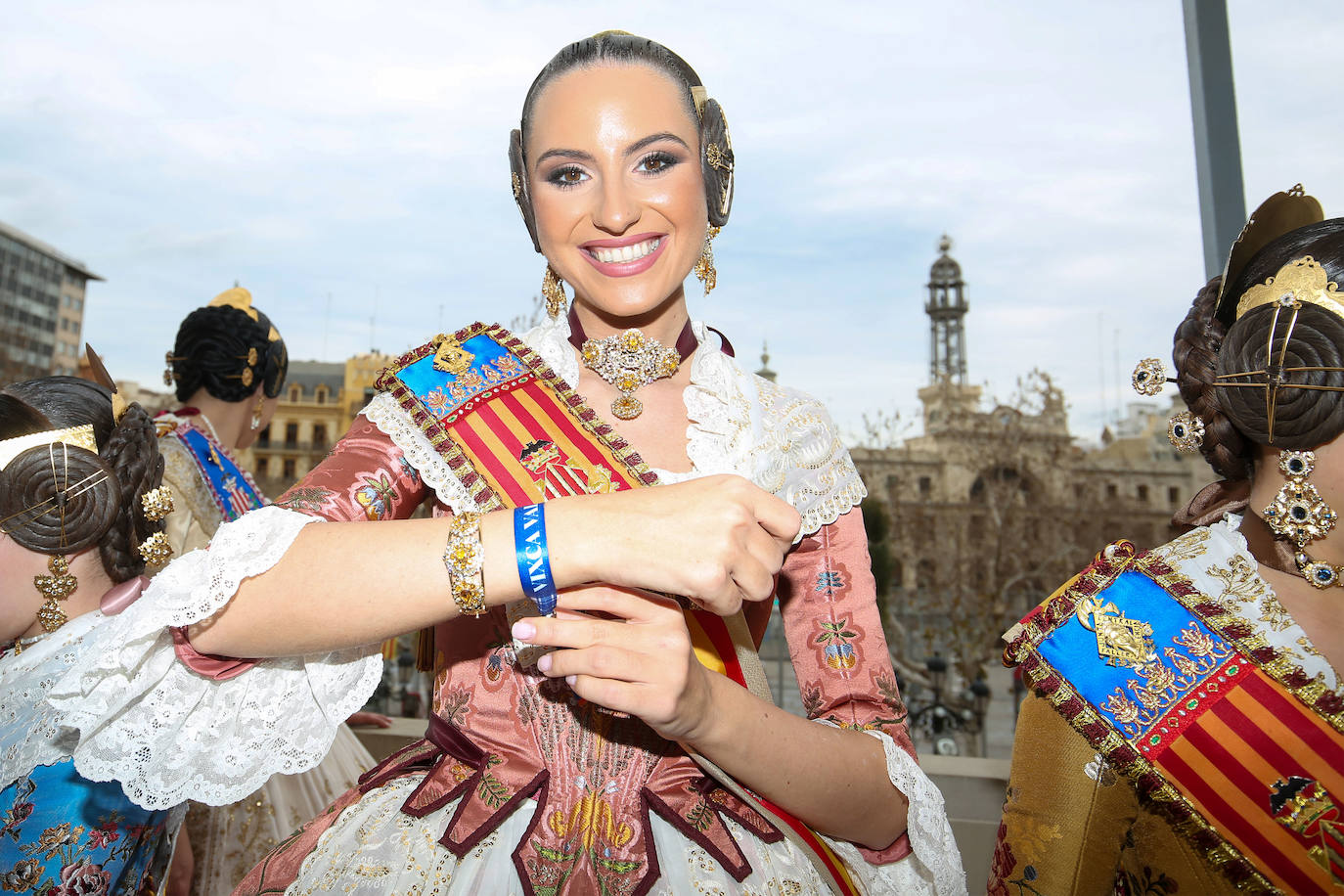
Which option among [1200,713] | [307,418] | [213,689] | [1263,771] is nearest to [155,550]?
[213,689]

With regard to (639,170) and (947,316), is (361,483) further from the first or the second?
(947,316)

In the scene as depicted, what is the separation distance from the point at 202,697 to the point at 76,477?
104 centimetres

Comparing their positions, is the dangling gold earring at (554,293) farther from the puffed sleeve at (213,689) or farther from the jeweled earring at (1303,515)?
the jeweled earring at (1303,515)

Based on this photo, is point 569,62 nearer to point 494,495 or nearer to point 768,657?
point 494,495

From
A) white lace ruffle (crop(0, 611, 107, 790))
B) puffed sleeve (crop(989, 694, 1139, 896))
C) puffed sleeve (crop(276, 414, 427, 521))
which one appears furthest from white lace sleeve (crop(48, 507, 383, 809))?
puffed sleeve (crop(989, 694, 1139, 896))

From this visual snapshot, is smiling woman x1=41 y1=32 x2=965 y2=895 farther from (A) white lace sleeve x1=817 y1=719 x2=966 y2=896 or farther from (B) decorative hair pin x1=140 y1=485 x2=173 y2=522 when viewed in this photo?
(B) decorative hair pin x1=140 y1=485 x2=173 y2=522

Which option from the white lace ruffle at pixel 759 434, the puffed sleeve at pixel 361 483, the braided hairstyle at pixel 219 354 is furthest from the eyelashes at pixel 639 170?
the braided hairstyle at pixel 219 354

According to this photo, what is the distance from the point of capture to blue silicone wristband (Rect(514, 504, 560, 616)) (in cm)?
137

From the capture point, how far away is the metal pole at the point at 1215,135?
10.7ft

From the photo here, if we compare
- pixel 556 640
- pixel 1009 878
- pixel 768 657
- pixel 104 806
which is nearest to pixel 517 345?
pixel 556 640

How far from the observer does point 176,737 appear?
1.54 metres

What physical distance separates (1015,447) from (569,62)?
45.2 feet

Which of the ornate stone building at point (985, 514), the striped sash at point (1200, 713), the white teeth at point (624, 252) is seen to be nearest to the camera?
the striped sash at point (1200, 713)

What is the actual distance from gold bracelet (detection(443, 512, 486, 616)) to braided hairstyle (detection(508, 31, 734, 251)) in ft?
3.06
